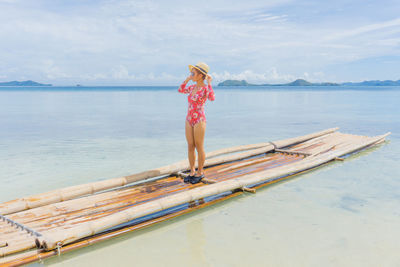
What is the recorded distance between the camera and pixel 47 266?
3533 millimetres

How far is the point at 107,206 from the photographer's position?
15.2ft

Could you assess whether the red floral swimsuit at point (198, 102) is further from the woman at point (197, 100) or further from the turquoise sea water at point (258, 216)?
the turquoise sea water at point (258, 216)

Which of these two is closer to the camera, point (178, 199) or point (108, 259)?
point (108, 259)

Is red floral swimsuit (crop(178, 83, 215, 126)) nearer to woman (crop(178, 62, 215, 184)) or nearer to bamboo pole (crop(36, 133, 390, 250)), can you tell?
woman (crop(178, 62, 215, 184))

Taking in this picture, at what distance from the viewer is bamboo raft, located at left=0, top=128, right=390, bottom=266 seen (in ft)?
11.7

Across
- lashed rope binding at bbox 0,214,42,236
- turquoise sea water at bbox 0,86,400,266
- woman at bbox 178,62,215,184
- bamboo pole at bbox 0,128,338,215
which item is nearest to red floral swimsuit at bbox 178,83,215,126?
woman at bbox 178,62,215,184

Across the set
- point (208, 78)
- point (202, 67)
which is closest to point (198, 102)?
point (208, 78)

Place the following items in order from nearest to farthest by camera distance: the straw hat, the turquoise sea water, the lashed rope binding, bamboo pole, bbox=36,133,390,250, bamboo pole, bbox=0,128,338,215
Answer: bamboo pole, bbox=36,133,390,250 → the lashed rope binding → the turquoise sea water → bamboo pole, bbox=0,128,338,215 → the straw hat

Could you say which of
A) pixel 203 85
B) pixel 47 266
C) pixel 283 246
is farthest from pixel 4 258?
pixel 203 85

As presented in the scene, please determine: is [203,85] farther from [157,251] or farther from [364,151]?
[364,151]

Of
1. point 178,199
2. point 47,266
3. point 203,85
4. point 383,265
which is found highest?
point 203,85

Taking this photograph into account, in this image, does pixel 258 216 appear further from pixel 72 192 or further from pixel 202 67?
pixel 72 192

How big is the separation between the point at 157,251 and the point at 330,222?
259cm

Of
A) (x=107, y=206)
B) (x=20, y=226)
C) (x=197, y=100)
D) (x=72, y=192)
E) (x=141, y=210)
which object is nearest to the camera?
(x=20, y=226)
